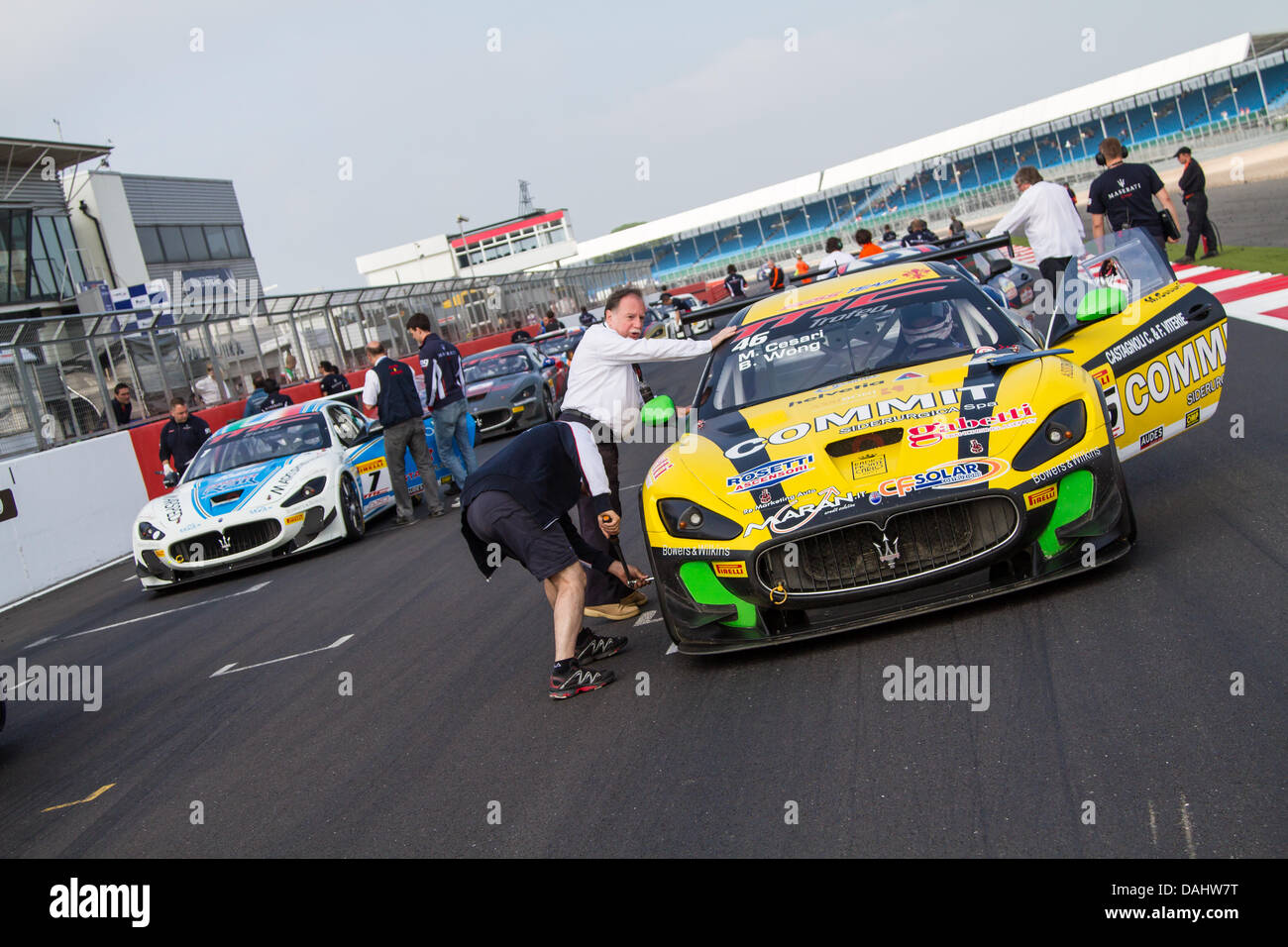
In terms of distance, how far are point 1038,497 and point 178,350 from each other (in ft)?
57.7

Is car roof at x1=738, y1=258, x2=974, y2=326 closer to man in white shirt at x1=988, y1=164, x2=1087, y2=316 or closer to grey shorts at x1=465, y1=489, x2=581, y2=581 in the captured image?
grey shorts at x1=465, y1=489, x2=581, y2=581

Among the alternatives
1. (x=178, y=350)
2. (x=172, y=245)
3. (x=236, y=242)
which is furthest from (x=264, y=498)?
(x=236, y=242)

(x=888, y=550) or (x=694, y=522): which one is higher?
(x=694, y=522)

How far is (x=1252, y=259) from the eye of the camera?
17016 millimetres

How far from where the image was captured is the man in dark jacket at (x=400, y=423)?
12172 mm

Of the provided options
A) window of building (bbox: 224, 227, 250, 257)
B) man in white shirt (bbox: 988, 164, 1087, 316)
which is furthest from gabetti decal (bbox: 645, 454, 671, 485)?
window of building (bbox: 224, 227, 250, 257)

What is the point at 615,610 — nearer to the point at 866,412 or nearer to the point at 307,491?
the point at 866,412

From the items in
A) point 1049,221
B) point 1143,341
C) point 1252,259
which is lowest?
point 1252,259

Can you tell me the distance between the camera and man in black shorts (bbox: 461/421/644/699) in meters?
5.50

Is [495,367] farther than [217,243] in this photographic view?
No

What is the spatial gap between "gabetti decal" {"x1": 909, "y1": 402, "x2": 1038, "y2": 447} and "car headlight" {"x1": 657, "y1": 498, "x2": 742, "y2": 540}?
81 cm

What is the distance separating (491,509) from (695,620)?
1.04 metres

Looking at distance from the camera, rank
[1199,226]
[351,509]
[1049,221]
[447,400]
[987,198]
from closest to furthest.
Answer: [1049,221], [351,509], [447,400], [1199,226], [987,198]

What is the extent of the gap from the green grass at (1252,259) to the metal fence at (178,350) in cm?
1464
